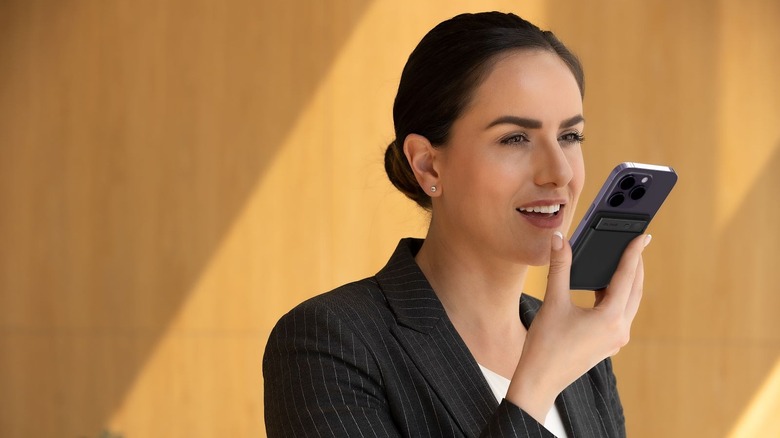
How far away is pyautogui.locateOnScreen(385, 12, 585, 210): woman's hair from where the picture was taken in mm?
1867

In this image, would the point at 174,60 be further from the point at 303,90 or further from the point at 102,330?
the point at 102,330

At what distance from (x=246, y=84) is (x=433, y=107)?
111 inches

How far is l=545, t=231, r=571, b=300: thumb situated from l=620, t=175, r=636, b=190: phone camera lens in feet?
0.40

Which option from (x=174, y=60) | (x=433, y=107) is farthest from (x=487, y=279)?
(x=174, y=60)

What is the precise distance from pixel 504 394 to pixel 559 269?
12.5 inches

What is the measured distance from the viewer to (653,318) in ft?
15.3

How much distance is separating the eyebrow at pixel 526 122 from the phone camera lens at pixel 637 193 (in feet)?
0.61

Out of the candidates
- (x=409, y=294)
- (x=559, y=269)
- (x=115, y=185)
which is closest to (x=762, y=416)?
(x=115, y=185)

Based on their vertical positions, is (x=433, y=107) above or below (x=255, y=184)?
above

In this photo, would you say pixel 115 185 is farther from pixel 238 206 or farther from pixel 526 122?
pixel 526 122

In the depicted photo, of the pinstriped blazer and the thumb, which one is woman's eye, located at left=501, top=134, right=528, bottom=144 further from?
the pinstriped blazer

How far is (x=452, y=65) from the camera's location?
190 cm

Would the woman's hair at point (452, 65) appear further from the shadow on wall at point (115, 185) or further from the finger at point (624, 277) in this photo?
the shadow on wall at point (115, 185)

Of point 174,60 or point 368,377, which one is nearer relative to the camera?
point 368,377
